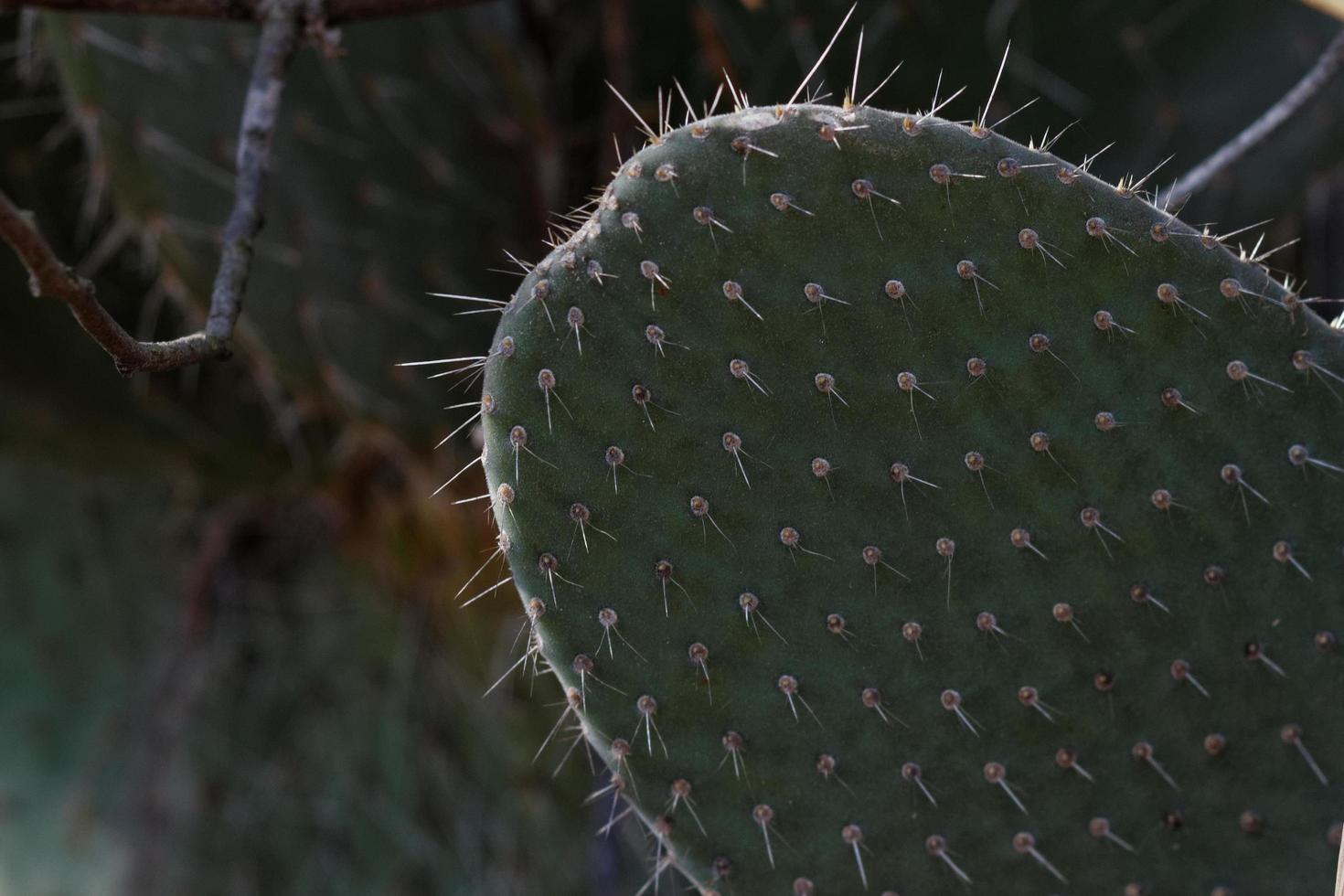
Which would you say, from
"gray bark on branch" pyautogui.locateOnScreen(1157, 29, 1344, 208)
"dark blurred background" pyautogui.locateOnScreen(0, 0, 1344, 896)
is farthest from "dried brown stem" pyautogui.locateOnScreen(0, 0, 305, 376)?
"gray bark on branch" pyautogui.locateOnScreen(1157, 29, 1344, 208)

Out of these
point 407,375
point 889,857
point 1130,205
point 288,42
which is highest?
point 1130,205

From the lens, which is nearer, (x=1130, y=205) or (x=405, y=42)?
(x=1130, y=205)

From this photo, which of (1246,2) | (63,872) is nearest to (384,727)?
(63,872)

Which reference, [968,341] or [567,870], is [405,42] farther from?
Answer: [567,870]

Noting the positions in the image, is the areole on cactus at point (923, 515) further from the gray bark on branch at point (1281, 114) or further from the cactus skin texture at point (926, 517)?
the gray bark on branch at point (1281, 114)

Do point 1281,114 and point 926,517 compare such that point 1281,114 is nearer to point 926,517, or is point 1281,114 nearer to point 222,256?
point 926,517

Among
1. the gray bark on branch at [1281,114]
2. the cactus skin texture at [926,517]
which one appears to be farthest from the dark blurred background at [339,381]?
the cactus skin texture at [926,517]

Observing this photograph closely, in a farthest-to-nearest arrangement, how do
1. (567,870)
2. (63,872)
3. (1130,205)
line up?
(63,872), (567,870), (1130,205)
